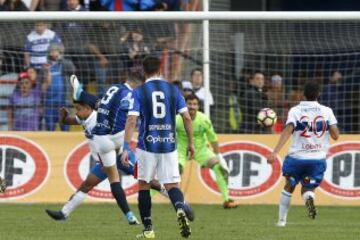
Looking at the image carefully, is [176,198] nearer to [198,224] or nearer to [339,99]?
[198,224]

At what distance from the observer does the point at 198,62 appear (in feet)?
62.2

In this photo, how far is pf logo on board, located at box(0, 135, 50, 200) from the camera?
18.0m

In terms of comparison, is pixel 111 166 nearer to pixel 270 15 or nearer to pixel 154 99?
pixel 154 99

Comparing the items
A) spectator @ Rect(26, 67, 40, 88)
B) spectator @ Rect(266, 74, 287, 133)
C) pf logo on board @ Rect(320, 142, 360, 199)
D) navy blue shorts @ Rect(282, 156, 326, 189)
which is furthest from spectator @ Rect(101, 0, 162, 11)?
navy blue shorts @ Rect(282, 156, 326, 189)

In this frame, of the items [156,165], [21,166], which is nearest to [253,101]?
[21,166]

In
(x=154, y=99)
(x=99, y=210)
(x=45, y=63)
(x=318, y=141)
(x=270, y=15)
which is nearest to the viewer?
(x=154, y=99)

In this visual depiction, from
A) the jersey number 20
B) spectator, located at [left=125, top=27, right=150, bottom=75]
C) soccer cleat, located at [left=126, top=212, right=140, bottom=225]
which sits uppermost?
the jersey number 20

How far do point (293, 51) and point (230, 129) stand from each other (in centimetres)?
177

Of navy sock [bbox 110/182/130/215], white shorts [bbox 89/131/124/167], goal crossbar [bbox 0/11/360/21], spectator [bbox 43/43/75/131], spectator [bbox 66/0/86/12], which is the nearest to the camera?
navy sock [bbox 110/182/130/215]

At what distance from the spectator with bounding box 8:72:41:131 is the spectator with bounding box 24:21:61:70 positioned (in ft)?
0.94

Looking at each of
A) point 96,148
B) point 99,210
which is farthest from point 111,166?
point 99,210

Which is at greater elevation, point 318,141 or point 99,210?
point 318,141

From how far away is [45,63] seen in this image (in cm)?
1912

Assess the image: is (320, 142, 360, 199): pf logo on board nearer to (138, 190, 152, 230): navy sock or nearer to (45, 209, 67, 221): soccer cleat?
(45, 209, 67, 221): soccer cleat
